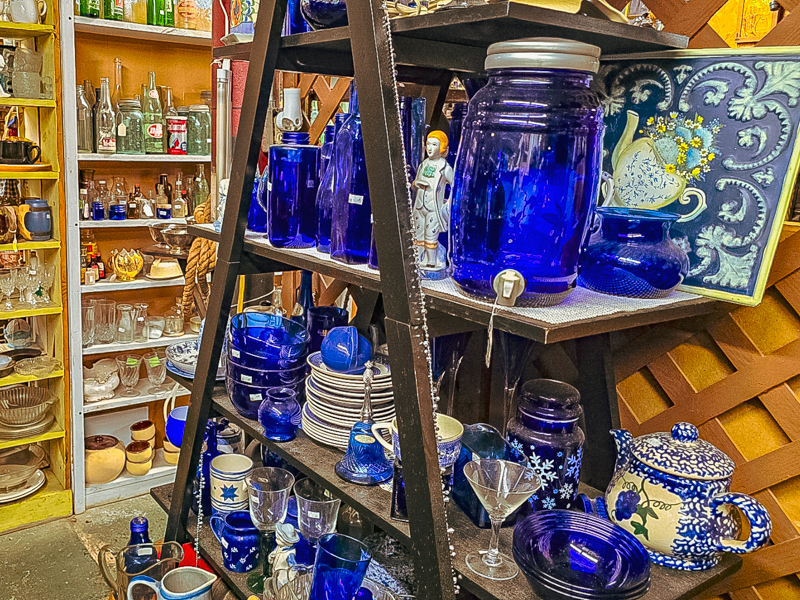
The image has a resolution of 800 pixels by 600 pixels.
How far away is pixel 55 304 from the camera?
9.20ft

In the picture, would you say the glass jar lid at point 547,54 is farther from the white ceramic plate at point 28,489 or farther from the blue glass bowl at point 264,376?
the white ceramic plate at point 28,489

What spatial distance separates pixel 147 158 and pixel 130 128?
15 cm

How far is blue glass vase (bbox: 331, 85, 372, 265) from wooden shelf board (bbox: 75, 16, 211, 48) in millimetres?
1968

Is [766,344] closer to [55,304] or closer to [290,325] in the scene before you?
[290,325]

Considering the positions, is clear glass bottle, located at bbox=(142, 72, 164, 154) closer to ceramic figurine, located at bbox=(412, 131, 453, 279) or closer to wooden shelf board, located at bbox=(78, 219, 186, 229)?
wooden shelf board, located at bbox=(78, 219, 186, 229)

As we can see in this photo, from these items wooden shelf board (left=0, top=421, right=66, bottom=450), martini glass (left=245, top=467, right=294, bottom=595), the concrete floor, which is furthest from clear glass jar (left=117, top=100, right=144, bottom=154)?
martini glass (left=245, top=467, right=294, bottom=595)

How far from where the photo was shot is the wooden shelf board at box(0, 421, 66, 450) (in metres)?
2.74

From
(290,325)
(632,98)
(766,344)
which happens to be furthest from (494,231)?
(290,325)

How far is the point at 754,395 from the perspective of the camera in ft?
3.59

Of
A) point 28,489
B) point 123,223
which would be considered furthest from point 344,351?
point 28,489

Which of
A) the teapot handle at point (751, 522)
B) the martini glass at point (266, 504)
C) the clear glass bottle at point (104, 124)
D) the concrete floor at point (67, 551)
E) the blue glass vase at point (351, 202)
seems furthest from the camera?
the clear glass bottle at point (104, 124)

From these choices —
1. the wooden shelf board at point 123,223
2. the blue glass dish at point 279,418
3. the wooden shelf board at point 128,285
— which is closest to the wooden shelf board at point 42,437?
the wooden shelf board at point 128,285

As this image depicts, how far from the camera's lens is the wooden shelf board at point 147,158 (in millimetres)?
2777

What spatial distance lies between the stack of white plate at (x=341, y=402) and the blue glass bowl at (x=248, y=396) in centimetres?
14
